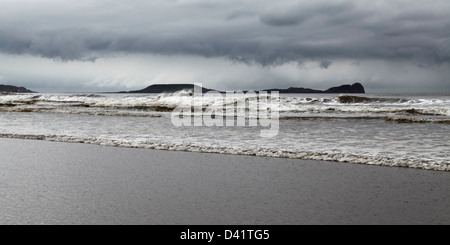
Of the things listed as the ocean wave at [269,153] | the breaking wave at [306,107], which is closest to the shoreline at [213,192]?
the ocean wave at [269,153]

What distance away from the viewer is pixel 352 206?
4918mm

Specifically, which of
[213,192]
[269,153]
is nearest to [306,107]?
[269,153]

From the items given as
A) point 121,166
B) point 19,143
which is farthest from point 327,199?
point 19,143

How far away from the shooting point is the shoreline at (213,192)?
14.7 feet

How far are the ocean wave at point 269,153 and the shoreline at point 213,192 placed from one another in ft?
1.40

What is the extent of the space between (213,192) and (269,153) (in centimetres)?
396

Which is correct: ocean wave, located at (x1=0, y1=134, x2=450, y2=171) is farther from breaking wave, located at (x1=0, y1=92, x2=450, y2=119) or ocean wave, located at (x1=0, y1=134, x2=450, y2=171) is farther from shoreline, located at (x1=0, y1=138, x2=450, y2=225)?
breaking wave, located at (x1=0, y1=92, x2=450, y2=119)

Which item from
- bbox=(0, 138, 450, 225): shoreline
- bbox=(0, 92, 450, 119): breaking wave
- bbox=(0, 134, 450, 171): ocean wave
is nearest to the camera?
bbox=(0, 138, 450, 225): shoreline

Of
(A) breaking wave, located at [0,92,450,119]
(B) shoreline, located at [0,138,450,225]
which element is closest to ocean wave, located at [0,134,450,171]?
(B) shoreline, located at [0,138,450,225]

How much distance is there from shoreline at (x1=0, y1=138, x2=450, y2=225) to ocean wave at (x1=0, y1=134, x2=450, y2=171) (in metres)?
0.43

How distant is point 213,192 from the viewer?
18.4 ft

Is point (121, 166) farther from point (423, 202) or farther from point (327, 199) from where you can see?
point (423, 202)

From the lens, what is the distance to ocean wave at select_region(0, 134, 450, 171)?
7930mm
